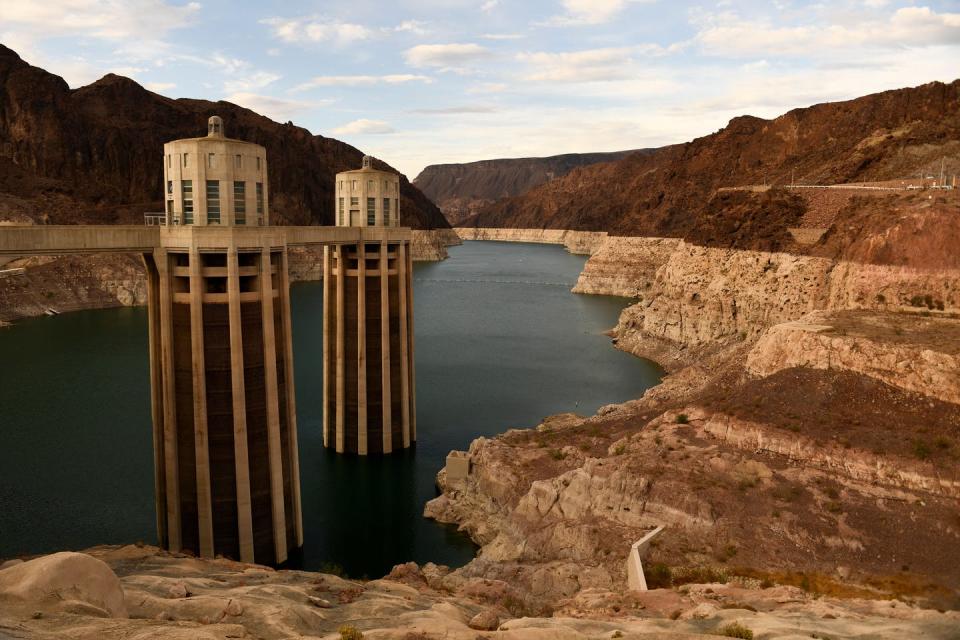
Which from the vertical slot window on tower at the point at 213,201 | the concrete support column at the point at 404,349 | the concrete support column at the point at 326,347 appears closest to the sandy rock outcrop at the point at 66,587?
the vertical slot window on tower at the point at 213,201

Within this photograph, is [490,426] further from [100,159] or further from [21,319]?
[100,159]

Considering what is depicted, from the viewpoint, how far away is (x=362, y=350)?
1682 inches

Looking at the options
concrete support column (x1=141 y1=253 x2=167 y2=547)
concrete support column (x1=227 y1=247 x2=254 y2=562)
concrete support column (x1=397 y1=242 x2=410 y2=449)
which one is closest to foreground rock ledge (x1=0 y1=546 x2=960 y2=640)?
concrete support column (x1=141 y1=253 x2=167 y2=547)

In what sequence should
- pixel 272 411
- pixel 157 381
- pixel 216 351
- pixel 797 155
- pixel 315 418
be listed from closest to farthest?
1. pixel 216 351
2. pixel 157 381
3. pixel 272 411
4. pixel 315 418
5. pixel 797 155

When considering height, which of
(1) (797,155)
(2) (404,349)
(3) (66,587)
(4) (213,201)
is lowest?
(3) (66,587)

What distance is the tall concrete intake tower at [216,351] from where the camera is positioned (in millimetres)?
27500

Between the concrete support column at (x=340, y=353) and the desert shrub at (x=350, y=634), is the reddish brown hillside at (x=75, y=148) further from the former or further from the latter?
the desert shrub at (x=350, y=634)

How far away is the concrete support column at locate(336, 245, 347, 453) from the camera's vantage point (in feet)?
140

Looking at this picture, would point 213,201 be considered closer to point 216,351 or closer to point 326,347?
point 216,351

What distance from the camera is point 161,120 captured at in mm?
182500

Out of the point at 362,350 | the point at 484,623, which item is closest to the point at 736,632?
the point at 484,623

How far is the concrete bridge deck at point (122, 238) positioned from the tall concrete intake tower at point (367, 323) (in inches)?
434

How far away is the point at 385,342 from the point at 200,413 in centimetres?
1640

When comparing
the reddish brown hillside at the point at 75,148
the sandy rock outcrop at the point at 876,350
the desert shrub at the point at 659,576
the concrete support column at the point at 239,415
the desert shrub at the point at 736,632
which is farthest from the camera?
the reddish brown hillside at the point at 75,148
